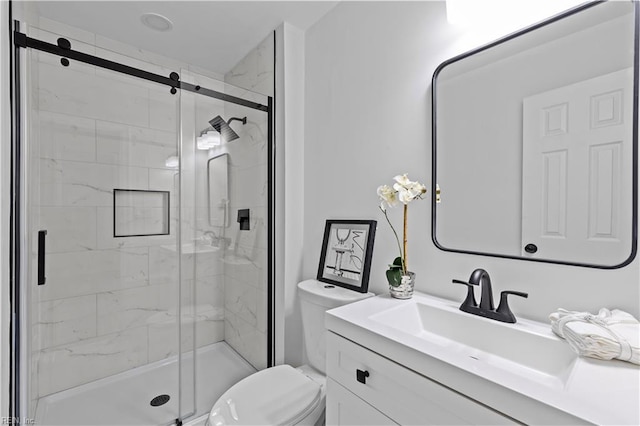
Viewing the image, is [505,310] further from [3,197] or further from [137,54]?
[137,54]

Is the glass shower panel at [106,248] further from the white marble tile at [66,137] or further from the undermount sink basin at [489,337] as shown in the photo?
the undermount sink basin at [489,337]

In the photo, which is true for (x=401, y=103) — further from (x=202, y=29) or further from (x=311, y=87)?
(x=202, y=29)

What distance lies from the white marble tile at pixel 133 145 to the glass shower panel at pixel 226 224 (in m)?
0.17

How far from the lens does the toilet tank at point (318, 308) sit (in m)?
1.33

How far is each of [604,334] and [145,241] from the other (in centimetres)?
206

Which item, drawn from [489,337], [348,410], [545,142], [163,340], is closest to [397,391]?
[348,410]

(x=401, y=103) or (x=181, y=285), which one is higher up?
(x=401, y=103)

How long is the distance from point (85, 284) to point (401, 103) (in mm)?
2006

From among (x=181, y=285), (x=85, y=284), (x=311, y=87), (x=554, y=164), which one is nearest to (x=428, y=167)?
(x=554, y=164)

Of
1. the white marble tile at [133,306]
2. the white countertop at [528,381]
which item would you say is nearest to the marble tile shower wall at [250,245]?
the white marble tile at [133,306]

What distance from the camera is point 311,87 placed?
1.83m

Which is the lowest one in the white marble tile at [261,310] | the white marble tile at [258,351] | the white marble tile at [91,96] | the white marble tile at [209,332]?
the white marble tile at [258,351]

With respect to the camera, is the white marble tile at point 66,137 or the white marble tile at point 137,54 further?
the white marble tile at point 137,54

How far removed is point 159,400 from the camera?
166cm
